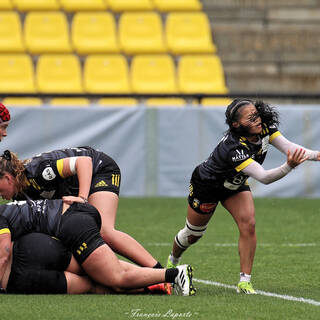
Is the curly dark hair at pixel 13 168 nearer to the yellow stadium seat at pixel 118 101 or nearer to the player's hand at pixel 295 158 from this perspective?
the player's hand at pixel 295 158

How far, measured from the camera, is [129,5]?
1614cm

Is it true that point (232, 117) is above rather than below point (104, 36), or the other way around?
above

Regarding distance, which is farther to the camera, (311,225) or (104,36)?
(104,36)

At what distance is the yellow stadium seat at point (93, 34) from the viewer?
1541 cm

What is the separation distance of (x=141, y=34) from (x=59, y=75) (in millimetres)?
1854

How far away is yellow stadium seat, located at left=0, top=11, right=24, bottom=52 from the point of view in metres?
15.3

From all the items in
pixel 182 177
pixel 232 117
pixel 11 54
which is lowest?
pixel 182 177

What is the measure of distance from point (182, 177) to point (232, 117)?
612 centimetres

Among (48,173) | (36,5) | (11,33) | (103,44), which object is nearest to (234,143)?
(48,173)

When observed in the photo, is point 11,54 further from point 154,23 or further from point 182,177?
point 182,177

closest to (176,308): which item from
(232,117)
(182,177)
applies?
(232,117)

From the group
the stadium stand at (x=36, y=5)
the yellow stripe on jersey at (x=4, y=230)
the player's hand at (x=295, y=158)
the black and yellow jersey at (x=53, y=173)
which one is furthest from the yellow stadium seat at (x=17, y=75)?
the player's hand at (x=295, y=158)

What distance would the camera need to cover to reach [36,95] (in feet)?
41.3

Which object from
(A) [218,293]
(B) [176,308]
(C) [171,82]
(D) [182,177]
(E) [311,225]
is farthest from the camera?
(C) [171,82]
